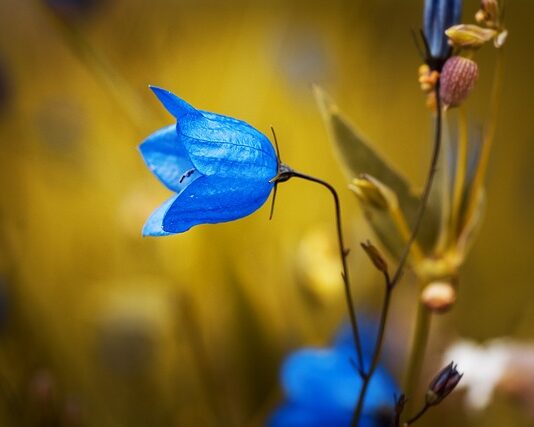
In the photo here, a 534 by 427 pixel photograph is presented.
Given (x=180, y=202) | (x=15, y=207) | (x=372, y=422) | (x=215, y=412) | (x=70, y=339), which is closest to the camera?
(x=180, y=202)

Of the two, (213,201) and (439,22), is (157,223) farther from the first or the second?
(439,22)

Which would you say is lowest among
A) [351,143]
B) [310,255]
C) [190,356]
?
[190,356]

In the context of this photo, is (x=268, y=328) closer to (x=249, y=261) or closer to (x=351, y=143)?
(x=249, y=261)

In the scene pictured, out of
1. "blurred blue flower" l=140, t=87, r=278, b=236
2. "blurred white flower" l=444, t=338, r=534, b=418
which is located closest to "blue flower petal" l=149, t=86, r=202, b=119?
"blurred blue flower" l=140, t=87, r=278, b=236

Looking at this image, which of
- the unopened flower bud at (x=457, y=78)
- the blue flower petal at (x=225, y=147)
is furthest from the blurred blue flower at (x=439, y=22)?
the blue flower petal at (x=225, y=147)

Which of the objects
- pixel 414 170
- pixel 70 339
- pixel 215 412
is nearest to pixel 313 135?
pixel 414 170

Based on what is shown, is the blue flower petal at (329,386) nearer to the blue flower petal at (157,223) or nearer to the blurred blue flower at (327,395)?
the blurred blue flower at (327,395)

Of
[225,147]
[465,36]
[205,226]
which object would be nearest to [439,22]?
[465,36]

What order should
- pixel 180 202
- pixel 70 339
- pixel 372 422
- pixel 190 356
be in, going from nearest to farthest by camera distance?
pixel 180 202 → pixel 372 422 → pixel 190 356 → pixel 70 339
